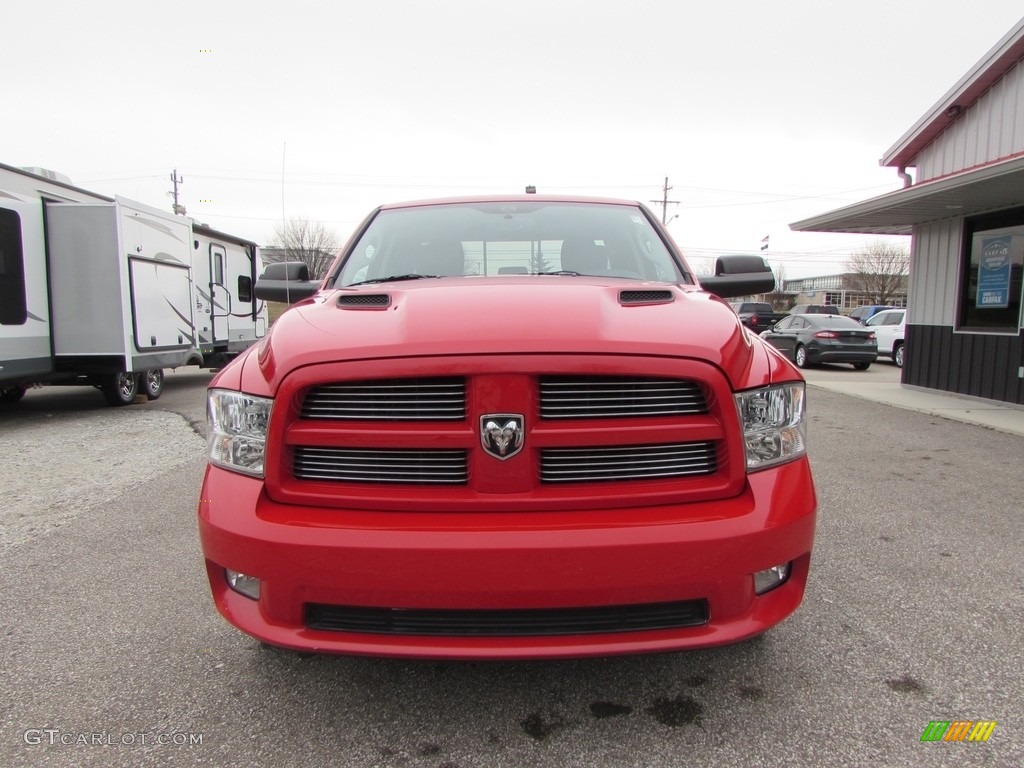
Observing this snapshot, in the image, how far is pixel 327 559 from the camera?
169 cm

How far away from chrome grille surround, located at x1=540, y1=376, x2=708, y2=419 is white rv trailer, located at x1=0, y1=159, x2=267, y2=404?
26.0 feet

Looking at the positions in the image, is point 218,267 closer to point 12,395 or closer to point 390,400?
point 12,395

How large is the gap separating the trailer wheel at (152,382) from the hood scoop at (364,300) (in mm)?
8457

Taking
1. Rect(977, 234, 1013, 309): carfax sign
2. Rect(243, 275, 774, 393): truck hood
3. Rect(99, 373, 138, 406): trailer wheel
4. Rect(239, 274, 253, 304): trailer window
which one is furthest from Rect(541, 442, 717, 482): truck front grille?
Rect(239, 274, 253, 304): trailer window

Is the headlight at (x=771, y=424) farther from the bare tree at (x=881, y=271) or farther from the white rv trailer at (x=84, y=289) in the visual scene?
the bare tree at (x=881, y=271)

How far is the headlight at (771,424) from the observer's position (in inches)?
74.2

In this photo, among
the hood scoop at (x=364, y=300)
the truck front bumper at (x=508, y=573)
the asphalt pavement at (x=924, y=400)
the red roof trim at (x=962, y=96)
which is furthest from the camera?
the red roof trim at (x=962, y=96)

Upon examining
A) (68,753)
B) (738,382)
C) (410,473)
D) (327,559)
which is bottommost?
(68,753)

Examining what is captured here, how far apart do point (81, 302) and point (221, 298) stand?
14.0 feet

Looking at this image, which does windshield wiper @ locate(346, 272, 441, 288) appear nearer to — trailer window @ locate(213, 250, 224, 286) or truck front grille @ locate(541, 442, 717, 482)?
truck front grille @ locate(541, 442, 717, 482)

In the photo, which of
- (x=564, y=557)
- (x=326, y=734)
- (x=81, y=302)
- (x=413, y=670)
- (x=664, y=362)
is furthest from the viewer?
(x=81, y=302)

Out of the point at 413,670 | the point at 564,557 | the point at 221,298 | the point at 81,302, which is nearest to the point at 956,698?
the point at 564,557

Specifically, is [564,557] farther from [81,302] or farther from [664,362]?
[81,302]

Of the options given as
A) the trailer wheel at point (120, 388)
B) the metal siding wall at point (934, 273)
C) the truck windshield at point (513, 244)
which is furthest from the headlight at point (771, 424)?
the metal siding wall at point (934, 273)
